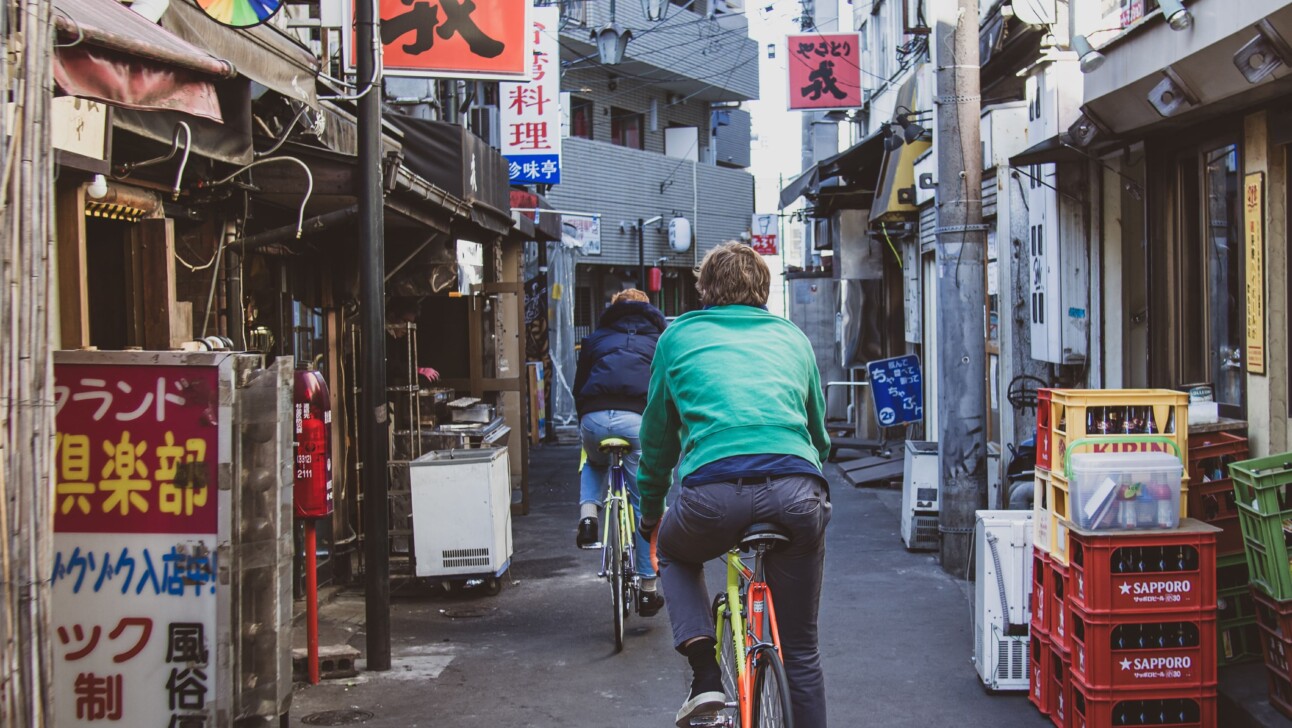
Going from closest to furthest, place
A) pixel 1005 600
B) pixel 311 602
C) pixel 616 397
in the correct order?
1. pixel 1005 600
2. pixel 311 602
3. pixel 616 397

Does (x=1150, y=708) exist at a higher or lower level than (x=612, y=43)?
lower

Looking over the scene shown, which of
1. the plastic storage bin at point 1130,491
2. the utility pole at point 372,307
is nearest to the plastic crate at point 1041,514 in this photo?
the plastic storage bin at point 1130,491

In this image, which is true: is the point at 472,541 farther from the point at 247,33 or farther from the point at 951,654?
the point at 247,33

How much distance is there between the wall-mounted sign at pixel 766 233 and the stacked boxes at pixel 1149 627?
1131 inches

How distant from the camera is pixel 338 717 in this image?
6480mm

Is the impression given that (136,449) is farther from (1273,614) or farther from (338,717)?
(1273,614)

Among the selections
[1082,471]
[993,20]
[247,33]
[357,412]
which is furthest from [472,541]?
[993,20]

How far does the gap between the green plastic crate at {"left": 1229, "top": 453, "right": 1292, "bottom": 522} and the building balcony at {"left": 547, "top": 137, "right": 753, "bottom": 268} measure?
24.2 m

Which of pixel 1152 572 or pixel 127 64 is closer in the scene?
pixel 127 64

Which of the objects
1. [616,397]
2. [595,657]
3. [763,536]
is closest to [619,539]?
[595,657]

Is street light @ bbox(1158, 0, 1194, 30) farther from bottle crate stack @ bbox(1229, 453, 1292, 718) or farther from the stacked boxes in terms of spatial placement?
the stacked boxes

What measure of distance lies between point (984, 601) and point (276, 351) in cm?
495

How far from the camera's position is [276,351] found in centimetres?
905

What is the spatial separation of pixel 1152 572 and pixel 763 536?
2301 millimetres
